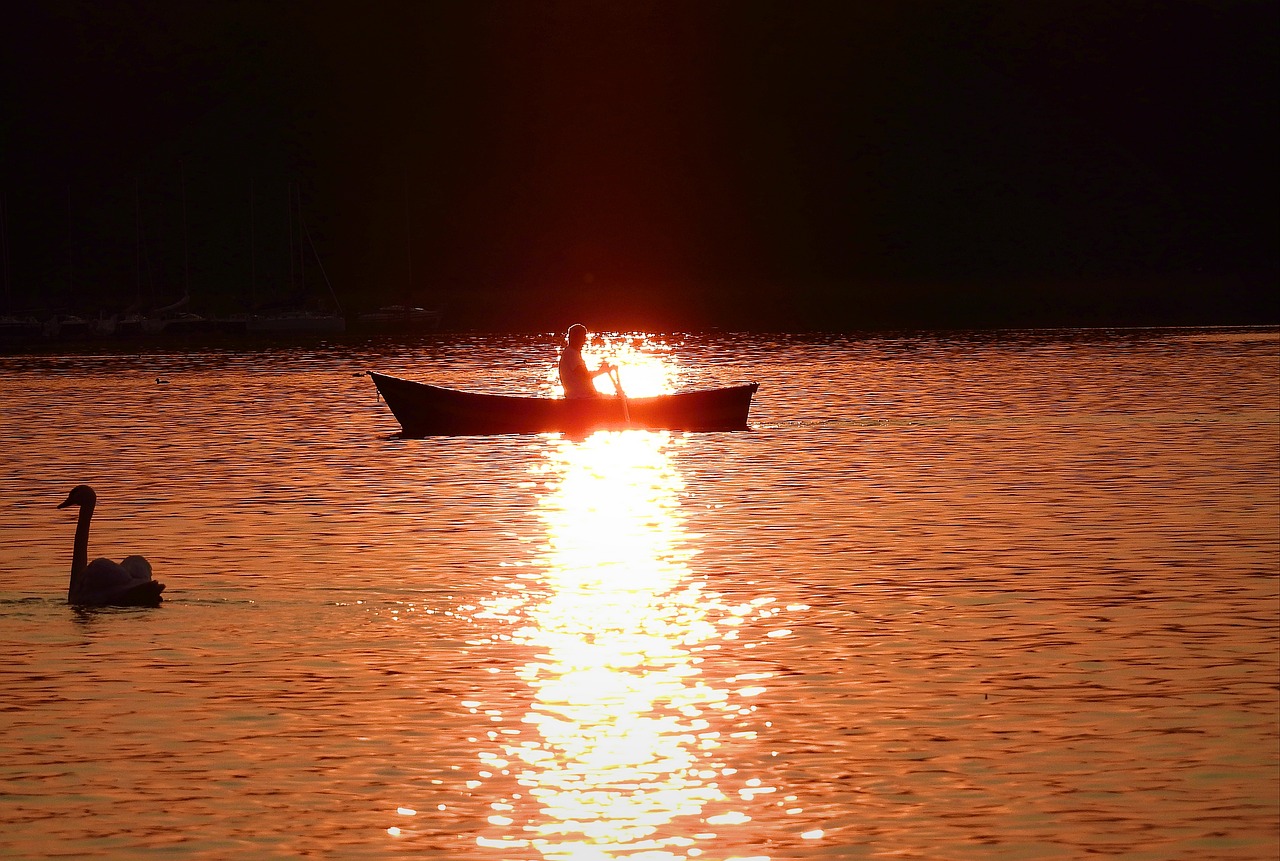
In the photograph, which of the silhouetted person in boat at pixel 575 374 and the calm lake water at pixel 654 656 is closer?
the calm lake water at pixel 654 656

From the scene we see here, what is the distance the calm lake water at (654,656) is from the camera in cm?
1283

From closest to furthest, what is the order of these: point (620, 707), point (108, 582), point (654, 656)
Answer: point (620, 707) → point (654, 656) → point (108, 582)

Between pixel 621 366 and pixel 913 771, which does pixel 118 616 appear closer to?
pixel 913 771

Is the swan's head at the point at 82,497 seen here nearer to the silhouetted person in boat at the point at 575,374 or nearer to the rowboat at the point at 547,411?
the silhouetted person in boat at the point at 575,374

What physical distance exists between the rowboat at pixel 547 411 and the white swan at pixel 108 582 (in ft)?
63.0

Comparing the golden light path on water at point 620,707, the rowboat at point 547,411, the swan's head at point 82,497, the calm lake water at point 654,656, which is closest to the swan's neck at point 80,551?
the swan's head at point 82,497

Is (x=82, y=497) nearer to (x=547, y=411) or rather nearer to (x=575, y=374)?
(x=575, y=374)

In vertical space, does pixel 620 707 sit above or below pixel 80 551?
below

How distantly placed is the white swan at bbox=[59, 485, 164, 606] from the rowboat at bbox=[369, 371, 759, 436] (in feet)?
63.0

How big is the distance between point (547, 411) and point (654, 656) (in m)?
22.5

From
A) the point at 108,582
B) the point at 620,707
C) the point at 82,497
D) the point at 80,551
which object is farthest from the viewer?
the point at 82,497

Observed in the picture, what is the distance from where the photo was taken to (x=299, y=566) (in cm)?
2319

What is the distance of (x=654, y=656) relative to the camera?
57.6ft

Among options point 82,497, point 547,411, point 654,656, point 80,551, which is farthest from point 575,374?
point 654,656
